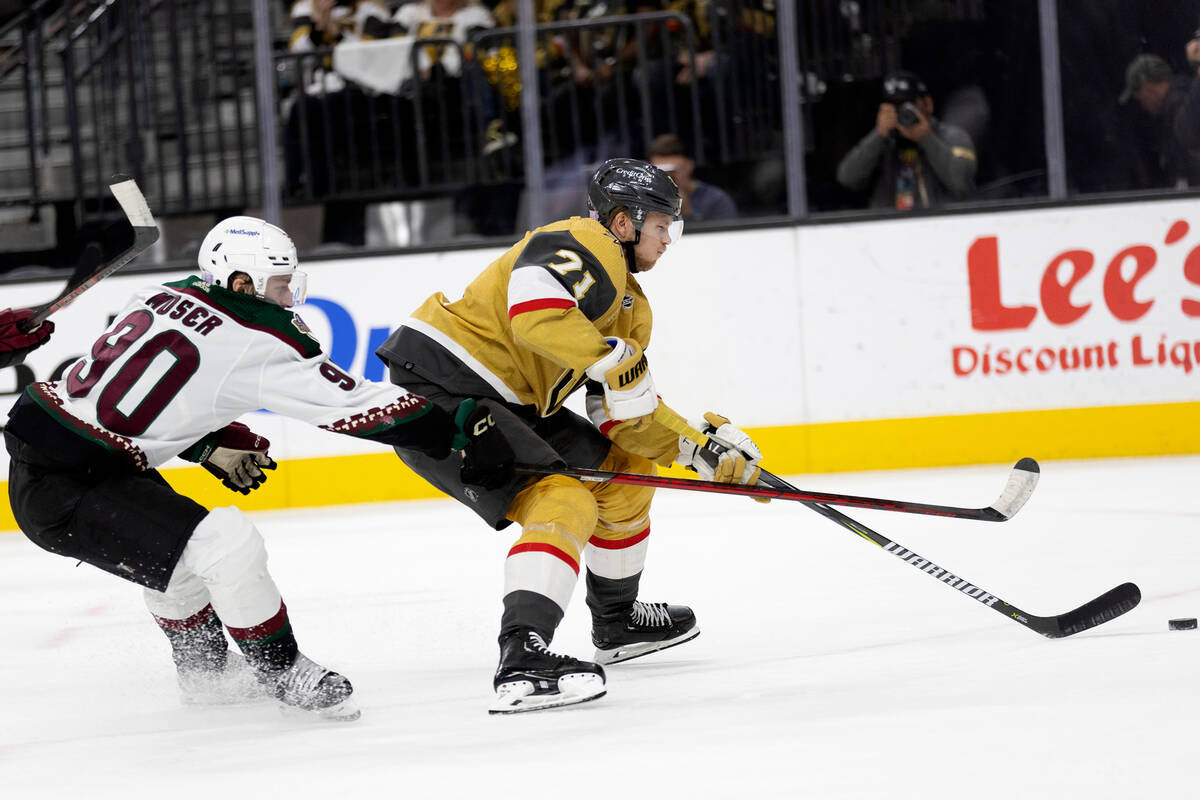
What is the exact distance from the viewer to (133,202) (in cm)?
296

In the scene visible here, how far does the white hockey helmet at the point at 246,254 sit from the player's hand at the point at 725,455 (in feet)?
2.67

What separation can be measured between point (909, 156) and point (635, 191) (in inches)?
127

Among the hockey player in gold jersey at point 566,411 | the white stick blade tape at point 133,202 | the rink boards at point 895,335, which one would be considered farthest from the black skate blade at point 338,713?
the rink boards at point 895,335

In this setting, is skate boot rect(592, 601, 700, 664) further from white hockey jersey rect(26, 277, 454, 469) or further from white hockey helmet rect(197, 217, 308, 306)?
white hockey helmet rect(197, 217, 308, 306)

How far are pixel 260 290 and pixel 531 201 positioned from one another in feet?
10.9

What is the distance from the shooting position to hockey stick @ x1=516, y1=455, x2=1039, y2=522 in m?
2.69

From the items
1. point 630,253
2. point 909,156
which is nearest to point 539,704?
point 630,253

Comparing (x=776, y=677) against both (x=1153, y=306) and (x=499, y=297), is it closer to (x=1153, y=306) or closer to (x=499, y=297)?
(x=499, y=297)

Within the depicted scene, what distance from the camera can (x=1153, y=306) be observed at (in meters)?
5.45

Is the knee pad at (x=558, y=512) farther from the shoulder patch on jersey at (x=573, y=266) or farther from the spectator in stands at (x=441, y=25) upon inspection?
the spectator in stands at (x=441, y=25)

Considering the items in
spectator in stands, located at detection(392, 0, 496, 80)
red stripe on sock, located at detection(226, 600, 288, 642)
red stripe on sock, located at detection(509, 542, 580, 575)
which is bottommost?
red stripe on sock, located at detection(226, 600, 288, 642)

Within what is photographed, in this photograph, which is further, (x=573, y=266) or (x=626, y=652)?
(x=626, y=652)

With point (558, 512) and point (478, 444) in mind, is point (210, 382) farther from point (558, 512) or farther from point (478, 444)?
point (558, 512)

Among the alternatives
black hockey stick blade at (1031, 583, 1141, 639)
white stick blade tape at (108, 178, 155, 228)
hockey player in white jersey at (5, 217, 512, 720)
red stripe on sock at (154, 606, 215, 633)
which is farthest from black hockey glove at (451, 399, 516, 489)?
black hockey stick blade at (1031, 583, 1141, 639)
